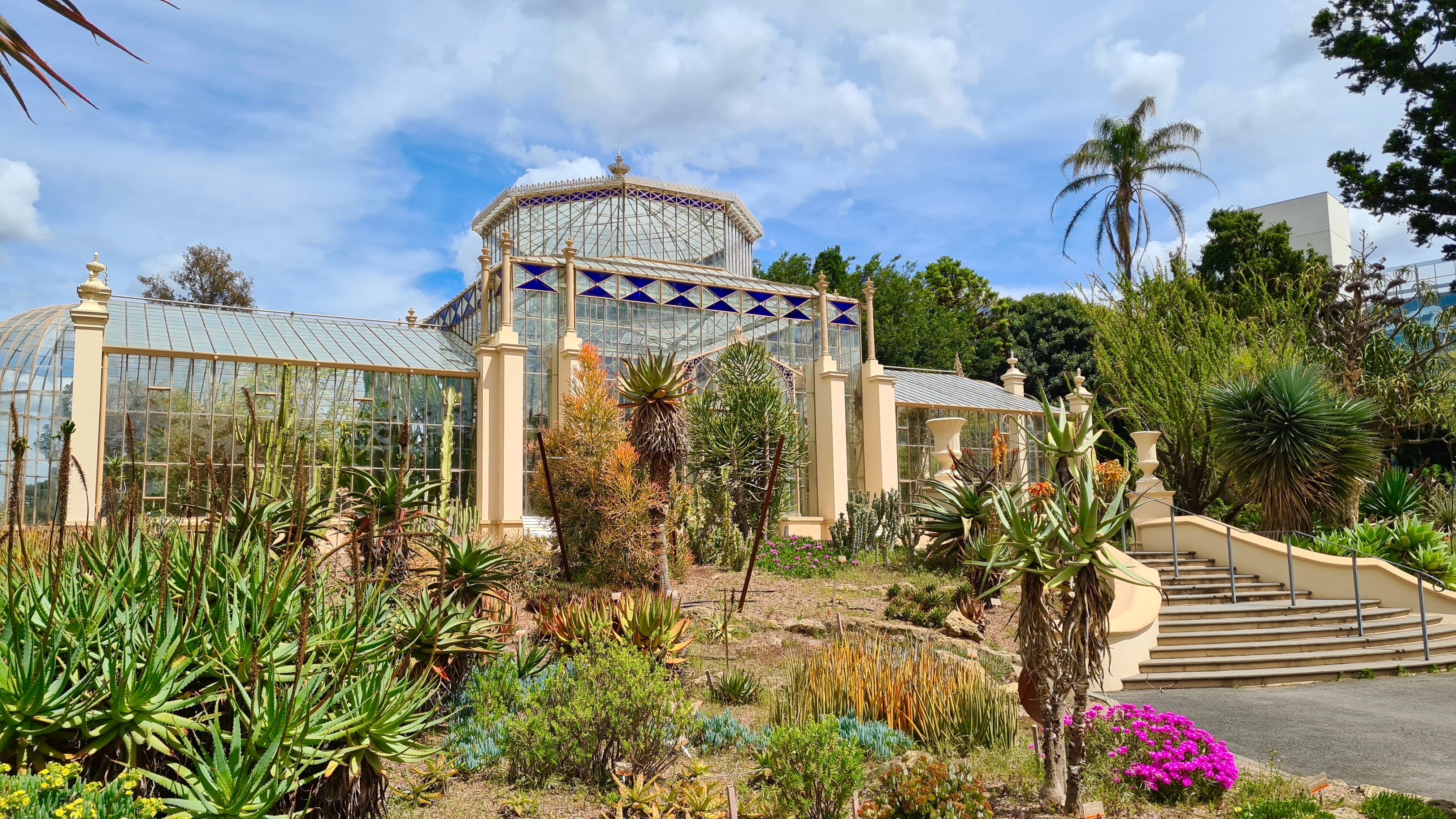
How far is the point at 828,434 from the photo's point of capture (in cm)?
2152

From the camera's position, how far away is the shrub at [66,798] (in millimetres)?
3385

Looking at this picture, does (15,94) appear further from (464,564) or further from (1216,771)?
(1216,771)

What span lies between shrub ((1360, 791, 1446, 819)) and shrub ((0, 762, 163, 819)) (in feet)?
21.0

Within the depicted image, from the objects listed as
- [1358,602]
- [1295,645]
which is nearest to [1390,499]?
[1358,602]

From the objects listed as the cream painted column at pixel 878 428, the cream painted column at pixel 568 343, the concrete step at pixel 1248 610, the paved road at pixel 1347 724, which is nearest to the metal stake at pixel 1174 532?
the concrete step at pixel 1248 610

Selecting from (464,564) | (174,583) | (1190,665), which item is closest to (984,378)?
(1190,665)

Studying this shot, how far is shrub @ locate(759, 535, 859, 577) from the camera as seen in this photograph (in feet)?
52.8

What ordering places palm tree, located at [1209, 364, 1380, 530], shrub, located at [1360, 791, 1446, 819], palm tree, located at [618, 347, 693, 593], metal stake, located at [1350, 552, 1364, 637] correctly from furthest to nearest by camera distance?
1. palm tree, located at [1209, 364, 1380, 530]
2. palm tree, located at [618, 347, 693, 593]
3. metal stake, located at [1350, 552, 1364, 637]
4. shrub, located at [1360, 791, 1446, 819]

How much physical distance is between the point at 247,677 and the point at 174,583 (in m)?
1.42

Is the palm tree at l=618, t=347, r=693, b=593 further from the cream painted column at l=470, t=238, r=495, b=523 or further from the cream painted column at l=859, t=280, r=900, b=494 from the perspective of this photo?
the cream painted column at l=859, t=280, r=900, b=494

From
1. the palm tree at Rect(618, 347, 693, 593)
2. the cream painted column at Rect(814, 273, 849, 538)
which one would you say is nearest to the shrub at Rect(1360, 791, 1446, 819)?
the palm tree at Rect(618, 347, 693, 593)

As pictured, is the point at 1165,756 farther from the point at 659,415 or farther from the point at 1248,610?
the point at 659,415

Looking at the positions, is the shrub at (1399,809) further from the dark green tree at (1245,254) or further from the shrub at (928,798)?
the dark green tree at (1245,254)

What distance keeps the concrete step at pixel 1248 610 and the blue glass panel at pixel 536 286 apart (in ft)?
43.7
